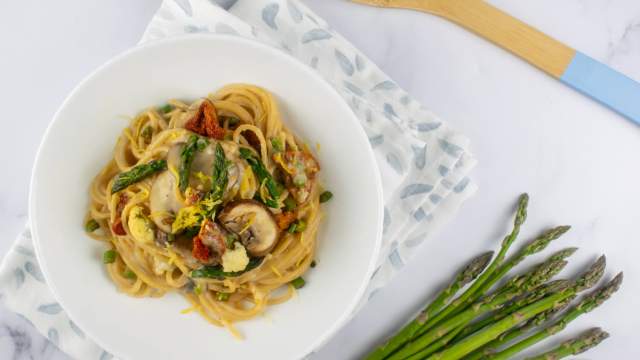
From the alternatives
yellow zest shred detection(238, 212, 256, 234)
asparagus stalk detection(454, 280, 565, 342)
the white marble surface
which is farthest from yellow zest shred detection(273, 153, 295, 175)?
asparagus stalk detection(454, 280, 565, 342)

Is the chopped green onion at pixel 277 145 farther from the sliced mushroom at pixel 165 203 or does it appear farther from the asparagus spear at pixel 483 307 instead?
the asparagus spear at pixel 483 307

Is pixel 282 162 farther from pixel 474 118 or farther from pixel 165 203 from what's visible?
pixel 474 118

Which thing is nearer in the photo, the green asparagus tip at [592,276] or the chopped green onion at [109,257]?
the chopped green onion at [109,257]

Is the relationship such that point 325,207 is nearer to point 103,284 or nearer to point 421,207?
point 421,207

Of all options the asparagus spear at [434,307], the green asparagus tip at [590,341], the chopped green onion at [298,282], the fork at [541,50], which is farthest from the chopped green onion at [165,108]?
the green asparagus tip at [590,341]

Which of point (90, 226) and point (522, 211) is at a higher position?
point (522, 211)

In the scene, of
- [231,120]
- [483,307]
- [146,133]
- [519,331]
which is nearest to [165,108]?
[146,133]

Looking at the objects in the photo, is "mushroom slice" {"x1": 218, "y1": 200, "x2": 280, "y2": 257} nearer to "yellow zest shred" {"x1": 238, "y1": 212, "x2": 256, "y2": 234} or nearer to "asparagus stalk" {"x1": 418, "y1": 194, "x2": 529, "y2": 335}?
"yellow zest shred" {"x1": 238, "y1": 212, "x2": 256, "y2": 234}
